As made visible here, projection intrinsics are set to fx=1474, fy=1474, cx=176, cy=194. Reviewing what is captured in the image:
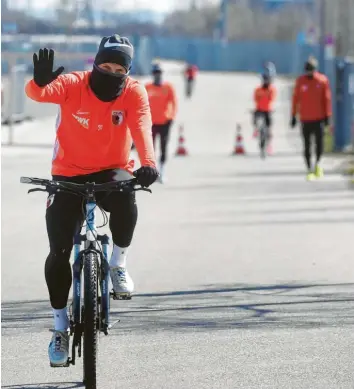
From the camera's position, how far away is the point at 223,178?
73.8 ft

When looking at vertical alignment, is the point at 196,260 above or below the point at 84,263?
below

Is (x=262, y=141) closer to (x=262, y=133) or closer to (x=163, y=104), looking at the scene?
(x=262, y=133)

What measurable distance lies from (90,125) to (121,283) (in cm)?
93

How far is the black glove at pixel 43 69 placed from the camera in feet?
24.0

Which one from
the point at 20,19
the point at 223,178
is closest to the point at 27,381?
the point at 223,178

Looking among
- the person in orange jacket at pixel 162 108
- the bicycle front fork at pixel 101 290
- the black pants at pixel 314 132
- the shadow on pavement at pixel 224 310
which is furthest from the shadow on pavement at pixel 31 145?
the bicycle front fork at pixel 101 290

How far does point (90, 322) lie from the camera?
6.93 metres

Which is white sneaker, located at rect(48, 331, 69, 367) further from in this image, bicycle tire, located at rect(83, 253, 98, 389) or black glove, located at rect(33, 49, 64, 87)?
black glove, located at rect(33, 49, 64, 87)

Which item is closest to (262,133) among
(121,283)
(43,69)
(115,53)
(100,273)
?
(121,283)

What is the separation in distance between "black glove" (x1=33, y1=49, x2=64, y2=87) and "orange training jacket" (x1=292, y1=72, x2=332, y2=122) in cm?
1383

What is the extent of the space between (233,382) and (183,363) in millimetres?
579

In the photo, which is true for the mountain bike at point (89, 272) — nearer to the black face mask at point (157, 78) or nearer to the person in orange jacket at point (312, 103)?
the person in orange jacket at point (312, 103)

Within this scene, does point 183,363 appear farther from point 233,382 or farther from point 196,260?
point 196,260

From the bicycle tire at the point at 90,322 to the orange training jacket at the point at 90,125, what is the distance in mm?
614
